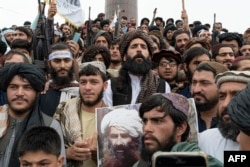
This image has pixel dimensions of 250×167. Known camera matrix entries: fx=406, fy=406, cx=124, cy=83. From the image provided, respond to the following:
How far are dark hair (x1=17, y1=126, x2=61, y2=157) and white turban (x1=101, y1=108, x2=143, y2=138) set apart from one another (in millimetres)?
360

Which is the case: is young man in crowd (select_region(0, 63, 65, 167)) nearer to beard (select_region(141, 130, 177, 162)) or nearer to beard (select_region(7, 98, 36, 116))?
beard (select_region(7, 98, 36, 116))

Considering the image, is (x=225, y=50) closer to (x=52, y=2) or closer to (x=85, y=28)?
(x=52, y=2)

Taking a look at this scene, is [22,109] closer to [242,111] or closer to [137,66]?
[137,66]

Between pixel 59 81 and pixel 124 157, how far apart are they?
185 centimetres

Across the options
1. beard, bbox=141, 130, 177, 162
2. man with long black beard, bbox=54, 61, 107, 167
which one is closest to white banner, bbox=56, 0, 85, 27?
man with long black beard, bbox=54, 61, 107, 167

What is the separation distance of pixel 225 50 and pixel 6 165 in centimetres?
368

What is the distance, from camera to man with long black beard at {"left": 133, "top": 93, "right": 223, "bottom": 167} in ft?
8.41

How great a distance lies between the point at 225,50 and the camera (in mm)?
5734

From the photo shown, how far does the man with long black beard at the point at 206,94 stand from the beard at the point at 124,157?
32.8 inches

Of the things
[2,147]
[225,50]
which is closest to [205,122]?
[2,147]

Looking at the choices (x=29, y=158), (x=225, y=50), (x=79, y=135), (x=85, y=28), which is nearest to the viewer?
(x=29, y=158)

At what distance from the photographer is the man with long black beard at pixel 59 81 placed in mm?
4172

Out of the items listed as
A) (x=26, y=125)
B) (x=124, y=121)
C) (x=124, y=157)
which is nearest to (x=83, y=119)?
(x=26, y=125)

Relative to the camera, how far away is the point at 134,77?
4.61 m
